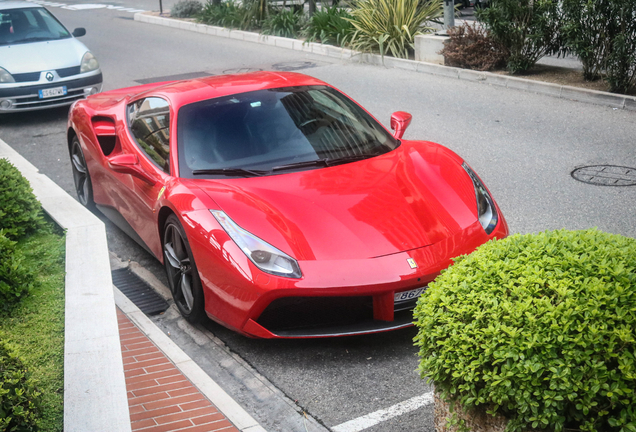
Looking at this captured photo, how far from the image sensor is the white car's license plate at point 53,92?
10961 millimetres

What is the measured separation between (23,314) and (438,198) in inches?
107

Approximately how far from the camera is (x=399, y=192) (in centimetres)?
471

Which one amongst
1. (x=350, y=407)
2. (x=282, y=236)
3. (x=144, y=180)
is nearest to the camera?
(x=350, y=407)

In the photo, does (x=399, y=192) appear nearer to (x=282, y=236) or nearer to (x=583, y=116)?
(x=282, y=236)

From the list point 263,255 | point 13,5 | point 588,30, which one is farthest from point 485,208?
point 13,5

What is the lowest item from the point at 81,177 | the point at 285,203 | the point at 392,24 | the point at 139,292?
the point at 139,292

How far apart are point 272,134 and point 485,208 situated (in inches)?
63.9

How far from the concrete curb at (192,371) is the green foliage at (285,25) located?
15.1 meters

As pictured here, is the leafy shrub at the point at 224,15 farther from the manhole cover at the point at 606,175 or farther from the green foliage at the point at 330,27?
the manhole cover at the point at 606,175

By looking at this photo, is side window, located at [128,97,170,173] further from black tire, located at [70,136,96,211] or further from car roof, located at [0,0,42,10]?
car roof, located at [0,0,42,10]

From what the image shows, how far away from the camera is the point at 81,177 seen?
707cm

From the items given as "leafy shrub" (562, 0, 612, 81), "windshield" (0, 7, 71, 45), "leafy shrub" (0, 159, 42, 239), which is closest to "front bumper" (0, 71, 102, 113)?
"windshield" (0, 7, 71, 45)

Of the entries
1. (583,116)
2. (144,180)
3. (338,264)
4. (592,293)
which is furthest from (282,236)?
(583,116)

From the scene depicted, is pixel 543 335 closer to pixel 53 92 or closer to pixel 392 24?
pixel 53 92
